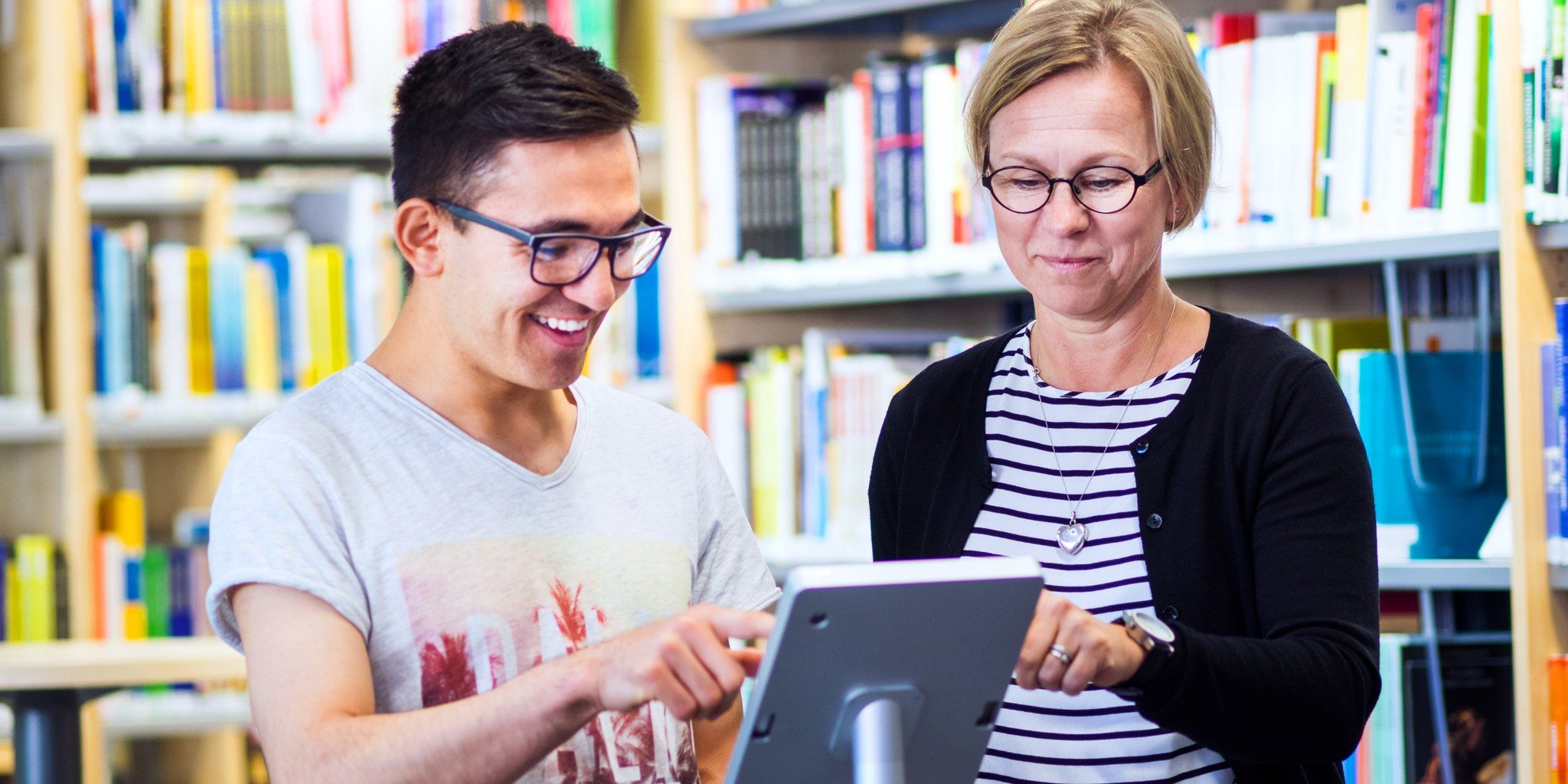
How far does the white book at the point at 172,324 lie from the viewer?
2.95m

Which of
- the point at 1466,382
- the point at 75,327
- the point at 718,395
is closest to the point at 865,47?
the point at 718,395

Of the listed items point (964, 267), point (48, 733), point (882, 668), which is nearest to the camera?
point (882, 668)

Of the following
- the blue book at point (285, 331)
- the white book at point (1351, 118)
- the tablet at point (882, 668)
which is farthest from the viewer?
the blue book at point (285, 331)

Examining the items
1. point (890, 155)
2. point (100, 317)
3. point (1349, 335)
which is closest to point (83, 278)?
point (100, 317)

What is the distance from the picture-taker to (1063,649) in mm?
1008

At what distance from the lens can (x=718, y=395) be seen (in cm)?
282

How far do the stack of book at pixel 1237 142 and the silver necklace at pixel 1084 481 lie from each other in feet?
1.29

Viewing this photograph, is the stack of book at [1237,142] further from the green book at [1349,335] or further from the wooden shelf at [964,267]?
the green book at [1349,335]

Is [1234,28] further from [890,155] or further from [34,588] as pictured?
[34,588]

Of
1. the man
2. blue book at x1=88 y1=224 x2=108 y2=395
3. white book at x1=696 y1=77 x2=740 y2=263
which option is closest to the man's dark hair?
the man

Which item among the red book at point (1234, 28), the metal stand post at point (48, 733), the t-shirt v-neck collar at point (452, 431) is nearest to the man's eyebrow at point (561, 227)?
the t-shirt v-neck collar at point (452, 431)

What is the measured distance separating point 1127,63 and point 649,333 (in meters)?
1.75

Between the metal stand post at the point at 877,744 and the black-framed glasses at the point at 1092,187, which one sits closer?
the metal stand post at the point at 877,744

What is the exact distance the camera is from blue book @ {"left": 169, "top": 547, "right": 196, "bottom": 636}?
3109 millimetres
